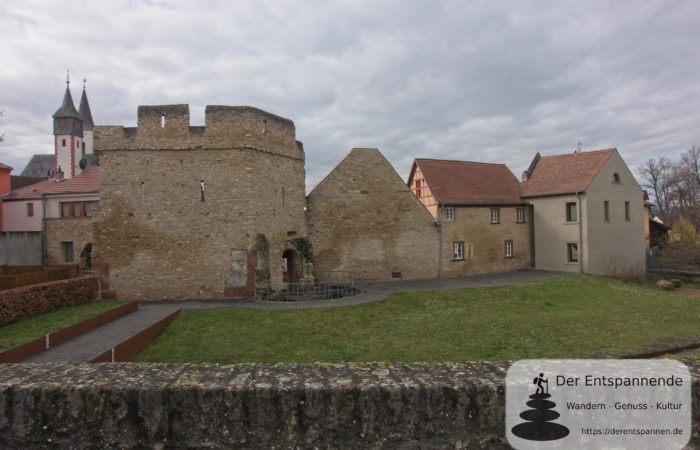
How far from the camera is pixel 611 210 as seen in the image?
25.5 m

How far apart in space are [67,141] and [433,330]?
2092 inches

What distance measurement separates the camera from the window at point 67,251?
1066 inches

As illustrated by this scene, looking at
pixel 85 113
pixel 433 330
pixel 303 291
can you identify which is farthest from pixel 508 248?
pixel 85 113

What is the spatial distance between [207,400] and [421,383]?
1865 mm

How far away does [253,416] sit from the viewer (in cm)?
341

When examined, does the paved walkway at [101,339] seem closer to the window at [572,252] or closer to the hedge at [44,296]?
the hedge at [44,296]

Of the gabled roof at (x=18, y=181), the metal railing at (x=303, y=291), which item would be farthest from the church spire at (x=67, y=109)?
the metal railing at (x=303, y=291)

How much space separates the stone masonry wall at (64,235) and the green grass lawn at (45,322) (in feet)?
44.8

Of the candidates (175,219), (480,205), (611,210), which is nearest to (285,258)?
(175,219)

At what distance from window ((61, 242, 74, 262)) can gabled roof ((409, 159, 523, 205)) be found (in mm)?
24248

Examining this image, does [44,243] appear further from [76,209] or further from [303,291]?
[303,291]

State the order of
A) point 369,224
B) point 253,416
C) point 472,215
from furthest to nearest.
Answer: point 472,215 → point 369,224 → point 253,416

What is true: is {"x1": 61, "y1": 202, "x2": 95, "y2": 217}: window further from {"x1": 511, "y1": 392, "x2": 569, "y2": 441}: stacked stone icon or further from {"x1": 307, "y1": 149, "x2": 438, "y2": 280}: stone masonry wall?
{"x1": 511, "y1": 392, "x2": 569, "y2": 441}: stacked stone icon

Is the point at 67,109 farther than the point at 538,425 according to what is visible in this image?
Yes
